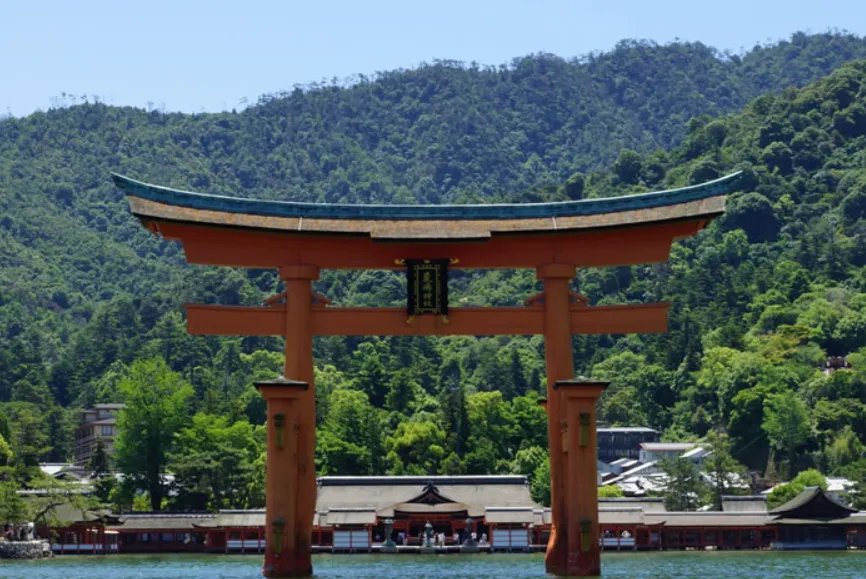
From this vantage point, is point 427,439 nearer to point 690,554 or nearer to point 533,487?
point 533,487

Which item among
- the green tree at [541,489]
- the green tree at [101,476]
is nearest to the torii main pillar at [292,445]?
the green tree at [101,476]

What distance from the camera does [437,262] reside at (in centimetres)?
3625

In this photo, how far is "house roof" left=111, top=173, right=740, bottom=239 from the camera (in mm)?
34969

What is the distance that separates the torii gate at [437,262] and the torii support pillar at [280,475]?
0.16 ft

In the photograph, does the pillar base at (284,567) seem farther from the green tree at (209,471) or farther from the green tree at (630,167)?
the green tree at (630,167)

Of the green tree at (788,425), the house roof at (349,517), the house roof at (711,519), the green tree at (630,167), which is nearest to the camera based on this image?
the house roof at (711,519)

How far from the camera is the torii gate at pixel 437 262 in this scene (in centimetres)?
3447

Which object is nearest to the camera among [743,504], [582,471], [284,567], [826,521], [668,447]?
[582,471]

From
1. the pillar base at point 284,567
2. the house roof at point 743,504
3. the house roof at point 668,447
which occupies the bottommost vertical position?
the pillar base at point 284,567

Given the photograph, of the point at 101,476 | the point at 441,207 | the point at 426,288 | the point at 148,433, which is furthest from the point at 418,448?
the point at 441,207

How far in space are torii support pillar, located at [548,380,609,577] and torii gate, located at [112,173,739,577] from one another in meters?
0.03

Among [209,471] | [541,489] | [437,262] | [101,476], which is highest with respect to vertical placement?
[437,262]

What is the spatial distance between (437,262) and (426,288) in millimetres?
646

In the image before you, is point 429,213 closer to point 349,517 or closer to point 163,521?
point 349,517
